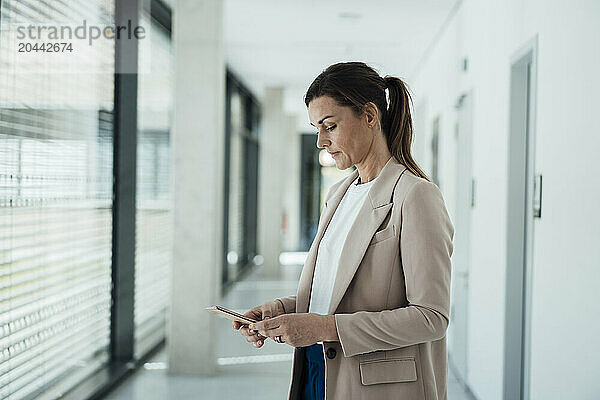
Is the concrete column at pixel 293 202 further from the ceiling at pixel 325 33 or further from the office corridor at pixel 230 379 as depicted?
the office corridor at pixel 230 379

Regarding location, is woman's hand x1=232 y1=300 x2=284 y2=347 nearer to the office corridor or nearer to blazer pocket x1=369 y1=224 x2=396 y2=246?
blazer pocket x1=369 y1=224 x2=396 y2=246

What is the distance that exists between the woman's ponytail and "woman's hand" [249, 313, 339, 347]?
44 cm

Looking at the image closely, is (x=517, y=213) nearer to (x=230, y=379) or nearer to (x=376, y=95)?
(x=376, y=95)

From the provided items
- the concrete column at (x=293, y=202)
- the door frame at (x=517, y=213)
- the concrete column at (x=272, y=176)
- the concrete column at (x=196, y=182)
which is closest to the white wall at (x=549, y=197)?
the door frame at (x=517, y=213)

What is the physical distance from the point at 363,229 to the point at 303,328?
0.27m

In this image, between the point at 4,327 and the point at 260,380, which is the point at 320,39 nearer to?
the point at 260,380

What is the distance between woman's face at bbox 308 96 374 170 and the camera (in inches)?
59.7

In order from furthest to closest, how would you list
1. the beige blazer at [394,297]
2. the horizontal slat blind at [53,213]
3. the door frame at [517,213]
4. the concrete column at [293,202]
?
the concrete column at [293,202]
the door frame at [517,213]
the horizontal slat blind at [53,213]
the beige blazer at [394,297]

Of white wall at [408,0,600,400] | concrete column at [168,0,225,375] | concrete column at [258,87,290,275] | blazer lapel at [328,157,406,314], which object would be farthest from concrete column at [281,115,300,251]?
blazer lapel at [328,157,406,314]

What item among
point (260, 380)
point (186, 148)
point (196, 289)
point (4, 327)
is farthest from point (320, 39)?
point (4, 327)

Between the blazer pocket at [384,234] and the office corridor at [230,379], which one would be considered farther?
the office corridor at [230,379]

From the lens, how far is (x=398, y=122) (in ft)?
5.07

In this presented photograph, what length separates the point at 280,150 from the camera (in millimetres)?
10227

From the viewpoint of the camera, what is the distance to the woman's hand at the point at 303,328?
4.50 feet
